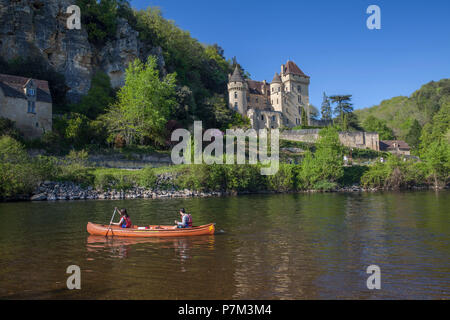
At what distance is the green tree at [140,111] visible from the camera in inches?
1869

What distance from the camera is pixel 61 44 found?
52281mm

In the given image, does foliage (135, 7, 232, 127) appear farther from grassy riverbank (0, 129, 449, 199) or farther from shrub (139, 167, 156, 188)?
shrub (139, 167, 156, 188)

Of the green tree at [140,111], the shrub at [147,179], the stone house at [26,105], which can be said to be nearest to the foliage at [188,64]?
the green tree at [140,111]

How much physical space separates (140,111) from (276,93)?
4933 centimetres

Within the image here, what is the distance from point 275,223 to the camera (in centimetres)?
1925

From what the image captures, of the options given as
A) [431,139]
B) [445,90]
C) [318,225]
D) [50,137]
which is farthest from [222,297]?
[445,90]

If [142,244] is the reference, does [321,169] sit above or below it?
above

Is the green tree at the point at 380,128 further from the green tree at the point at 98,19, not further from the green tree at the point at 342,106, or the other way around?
the green tree at the point at 98,19

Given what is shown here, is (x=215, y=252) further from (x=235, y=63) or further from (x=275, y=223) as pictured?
(x=235, y=63)

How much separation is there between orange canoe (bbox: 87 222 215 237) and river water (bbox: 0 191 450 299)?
1.07 feet

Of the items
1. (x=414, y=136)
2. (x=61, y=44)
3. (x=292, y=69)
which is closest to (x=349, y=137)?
(x=414, y=136)

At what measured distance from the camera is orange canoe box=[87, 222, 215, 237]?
15.4 m

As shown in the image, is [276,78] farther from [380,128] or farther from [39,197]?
[39,197]

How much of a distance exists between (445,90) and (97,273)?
11388cm
